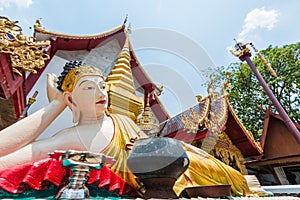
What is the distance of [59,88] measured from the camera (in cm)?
241

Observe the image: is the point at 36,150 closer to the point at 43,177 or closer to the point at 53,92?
the point at 43,177

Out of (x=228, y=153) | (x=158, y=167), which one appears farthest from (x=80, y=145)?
(x=228, y=153)

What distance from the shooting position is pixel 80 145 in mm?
2105

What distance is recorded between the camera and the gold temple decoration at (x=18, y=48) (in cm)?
222

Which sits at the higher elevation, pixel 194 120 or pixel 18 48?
pixel 18 48

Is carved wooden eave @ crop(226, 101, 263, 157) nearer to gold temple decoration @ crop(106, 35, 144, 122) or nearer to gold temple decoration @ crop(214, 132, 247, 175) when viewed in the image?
gold temple decoration @ crop(214, 132, 247, 175)

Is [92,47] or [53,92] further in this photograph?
[92,47]

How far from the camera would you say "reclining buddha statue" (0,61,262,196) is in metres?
1.65

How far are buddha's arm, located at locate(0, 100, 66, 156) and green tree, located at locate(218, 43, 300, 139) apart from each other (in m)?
10.0

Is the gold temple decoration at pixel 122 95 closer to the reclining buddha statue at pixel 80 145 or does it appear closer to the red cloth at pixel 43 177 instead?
the reclining buddha statue at pixel 80 145

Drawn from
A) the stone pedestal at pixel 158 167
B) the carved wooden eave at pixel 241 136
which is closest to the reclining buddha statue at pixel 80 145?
the stone pedestal at pixel 158 167

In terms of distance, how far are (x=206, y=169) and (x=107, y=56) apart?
3.71 m

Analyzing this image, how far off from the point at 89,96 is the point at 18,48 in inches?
39.3

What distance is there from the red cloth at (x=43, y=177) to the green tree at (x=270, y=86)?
9999 mm
